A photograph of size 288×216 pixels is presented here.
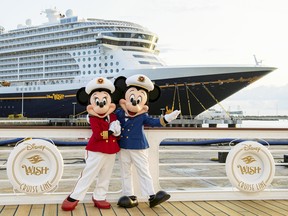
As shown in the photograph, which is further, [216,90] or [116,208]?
[216,90]

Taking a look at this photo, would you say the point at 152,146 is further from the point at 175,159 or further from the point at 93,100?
the point at 175,159

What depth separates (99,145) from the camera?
3924 mm

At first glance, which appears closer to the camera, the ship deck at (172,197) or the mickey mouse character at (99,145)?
the ship deck at (172,197)

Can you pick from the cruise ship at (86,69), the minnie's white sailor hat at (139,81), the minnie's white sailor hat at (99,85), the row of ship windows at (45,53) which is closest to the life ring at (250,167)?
the minnie's white sailor hat at (139,81)

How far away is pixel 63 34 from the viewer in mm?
35625

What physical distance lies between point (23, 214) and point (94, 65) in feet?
96.7

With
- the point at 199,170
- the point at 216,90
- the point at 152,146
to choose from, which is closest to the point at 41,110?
the point at 216,90

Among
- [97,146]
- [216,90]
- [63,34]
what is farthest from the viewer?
[63,34]

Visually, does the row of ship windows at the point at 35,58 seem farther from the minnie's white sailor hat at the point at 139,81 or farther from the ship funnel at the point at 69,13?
the minnie's white sailor hat at the point at 139,81

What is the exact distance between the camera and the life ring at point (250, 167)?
420 cm

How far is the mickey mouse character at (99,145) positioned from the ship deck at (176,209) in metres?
0.13

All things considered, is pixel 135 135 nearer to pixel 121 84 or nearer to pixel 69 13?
pixel 121 84

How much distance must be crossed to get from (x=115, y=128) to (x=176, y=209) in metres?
0.94

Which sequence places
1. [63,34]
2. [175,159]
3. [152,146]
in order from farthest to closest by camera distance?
[63,34], [175,159], [152,146]
